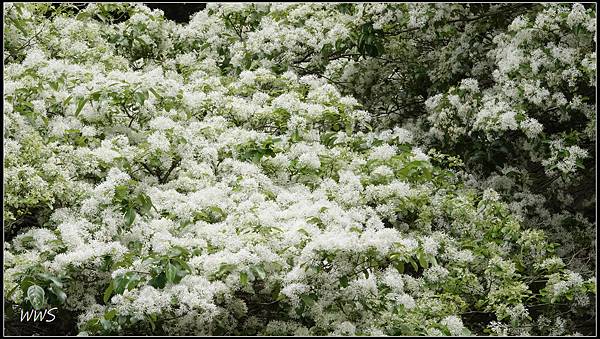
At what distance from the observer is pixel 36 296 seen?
148 inches

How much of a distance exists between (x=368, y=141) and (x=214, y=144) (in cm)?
122

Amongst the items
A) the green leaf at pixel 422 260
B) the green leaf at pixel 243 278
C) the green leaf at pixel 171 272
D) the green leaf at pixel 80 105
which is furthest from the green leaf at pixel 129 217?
the green leaf at pixel 422 260

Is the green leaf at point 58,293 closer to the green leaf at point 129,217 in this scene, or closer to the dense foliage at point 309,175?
the dense foliage at point 309,175

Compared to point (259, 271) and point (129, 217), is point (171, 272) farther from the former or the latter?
point (129, 217)

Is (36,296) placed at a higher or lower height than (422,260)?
lower

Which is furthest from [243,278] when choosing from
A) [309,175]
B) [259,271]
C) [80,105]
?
[80,105]

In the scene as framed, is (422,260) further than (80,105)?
No

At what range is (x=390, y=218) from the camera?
4.81 meters

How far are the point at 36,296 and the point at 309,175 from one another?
2109 millimetres

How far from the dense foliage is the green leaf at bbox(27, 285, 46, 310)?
0.03 feet

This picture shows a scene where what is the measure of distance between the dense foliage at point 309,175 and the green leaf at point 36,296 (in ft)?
0.03

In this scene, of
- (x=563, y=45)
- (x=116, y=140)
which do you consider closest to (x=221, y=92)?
(x=116, y=140)

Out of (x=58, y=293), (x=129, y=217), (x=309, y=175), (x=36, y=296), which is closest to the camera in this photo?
(x=36, y=296)

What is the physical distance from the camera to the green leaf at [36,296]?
3740 mm
